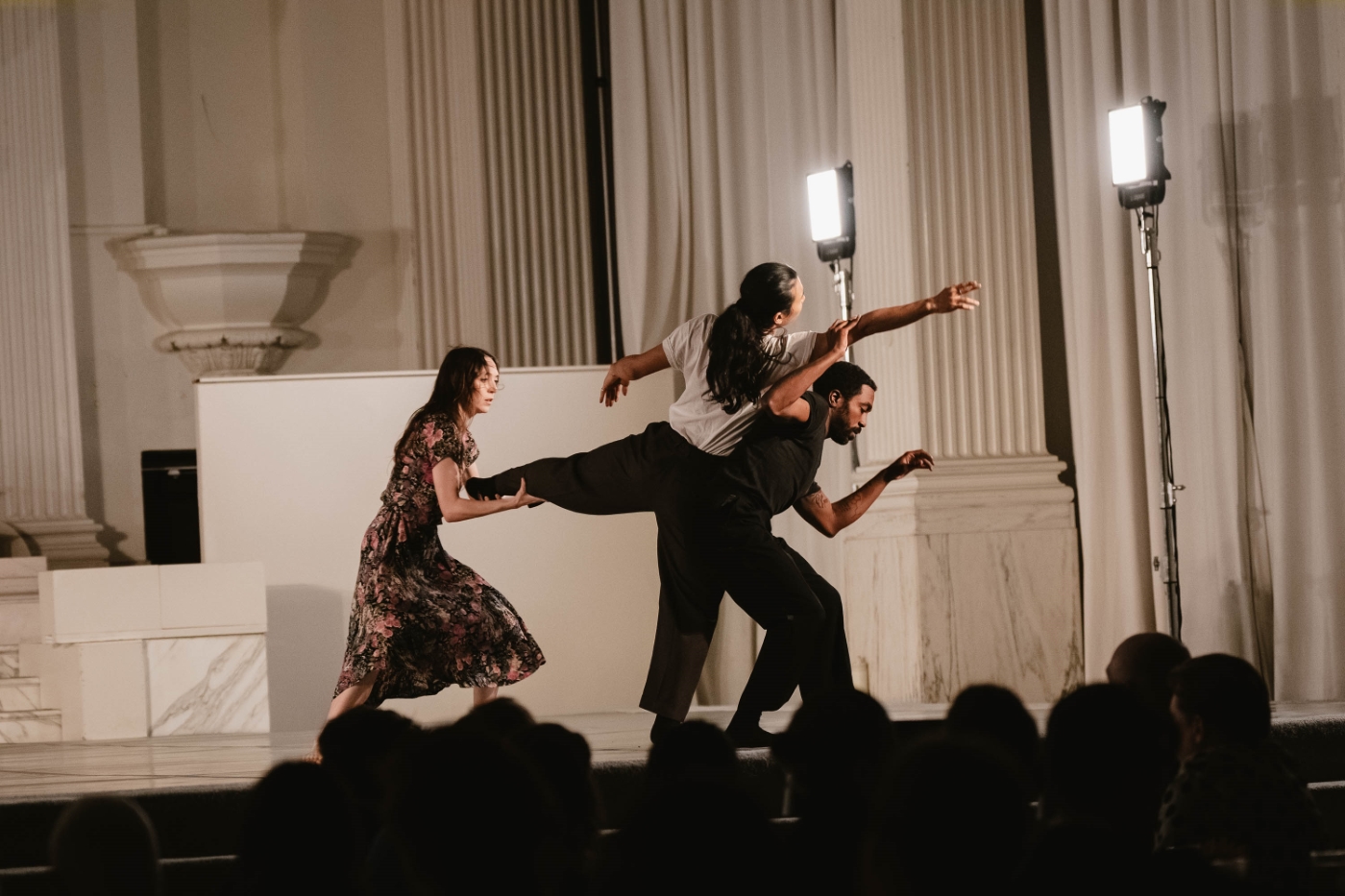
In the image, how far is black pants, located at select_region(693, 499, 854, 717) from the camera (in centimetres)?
437

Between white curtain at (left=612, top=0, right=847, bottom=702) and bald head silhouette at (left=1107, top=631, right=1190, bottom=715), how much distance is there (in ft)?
15.5

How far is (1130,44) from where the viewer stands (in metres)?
6.56

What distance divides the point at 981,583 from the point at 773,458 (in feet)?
8.08

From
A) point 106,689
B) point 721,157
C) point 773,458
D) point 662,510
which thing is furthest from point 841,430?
point 721,157

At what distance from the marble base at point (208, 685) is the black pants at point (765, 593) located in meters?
3.22

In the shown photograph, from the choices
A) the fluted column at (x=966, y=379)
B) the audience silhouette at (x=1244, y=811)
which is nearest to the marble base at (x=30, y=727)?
the fluted column at (x=966, y=379)

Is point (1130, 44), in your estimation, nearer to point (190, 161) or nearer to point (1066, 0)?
point (1066, 0)

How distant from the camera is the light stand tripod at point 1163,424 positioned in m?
5.94

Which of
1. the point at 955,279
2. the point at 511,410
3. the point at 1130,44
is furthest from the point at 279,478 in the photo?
the point at 1130,44

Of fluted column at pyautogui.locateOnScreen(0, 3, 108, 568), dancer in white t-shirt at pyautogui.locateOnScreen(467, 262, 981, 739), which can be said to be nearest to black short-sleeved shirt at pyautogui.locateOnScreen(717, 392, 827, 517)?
dancer in white t-shirt at pyautogui.locateOnScreen(467, 262, 981, 739)

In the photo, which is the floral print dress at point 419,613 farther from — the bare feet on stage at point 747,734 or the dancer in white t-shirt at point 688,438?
the bare feet on stage at point 747,734

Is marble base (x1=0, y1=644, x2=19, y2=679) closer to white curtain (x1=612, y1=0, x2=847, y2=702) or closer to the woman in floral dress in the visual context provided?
white curtain (x1=612, y1=0, x2=847, y2=702)

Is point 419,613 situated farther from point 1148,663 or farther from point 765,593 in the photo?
point 1148,663

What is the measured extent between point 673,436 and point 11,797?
183cm
